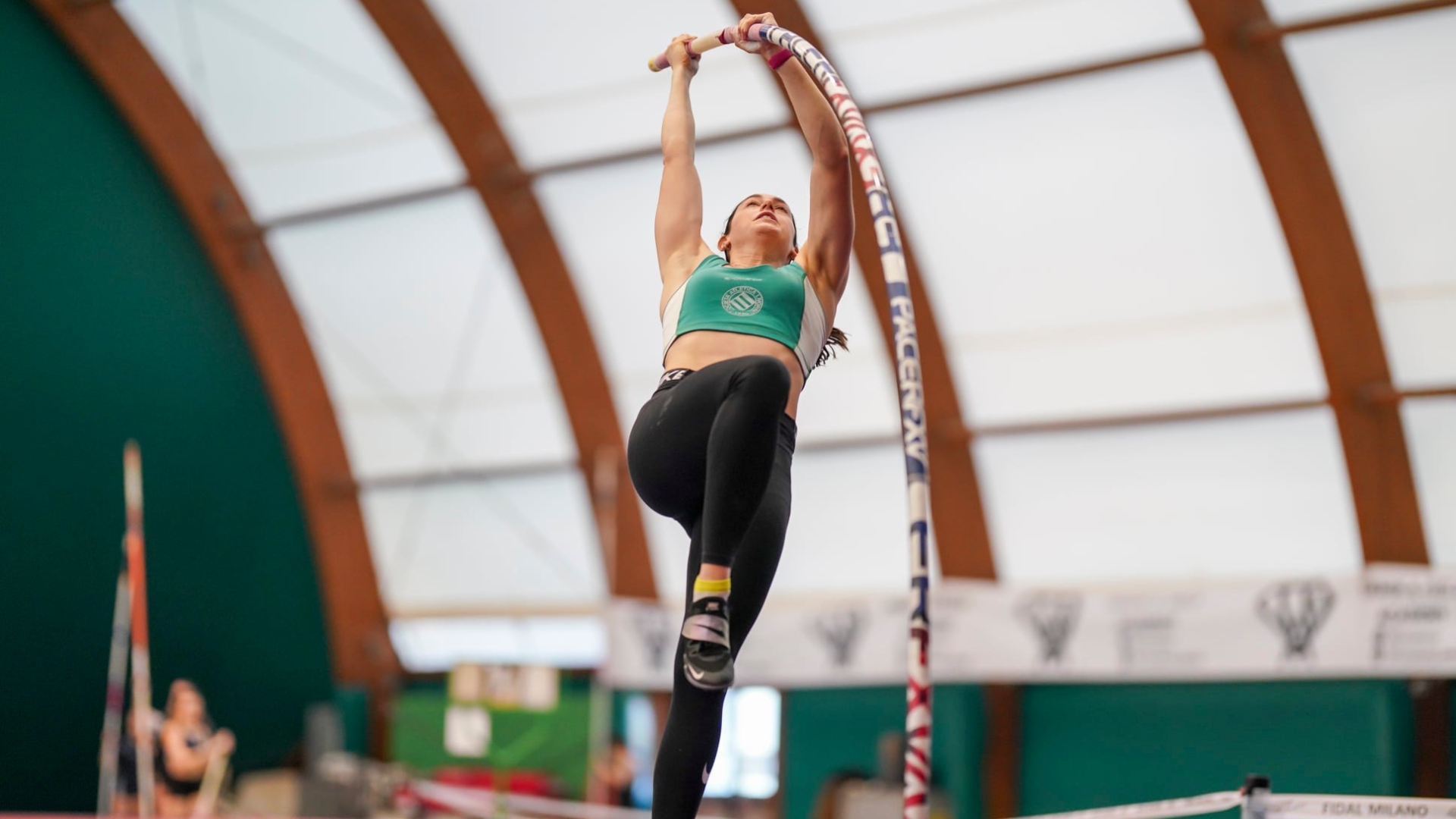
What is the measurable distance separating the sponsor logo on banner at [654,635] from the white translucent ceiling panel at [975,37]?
391 centimetres

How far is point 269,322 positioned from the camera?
38.2 ft

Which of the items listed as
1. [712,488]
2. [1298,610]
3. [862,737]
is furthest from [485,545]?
[712,488]

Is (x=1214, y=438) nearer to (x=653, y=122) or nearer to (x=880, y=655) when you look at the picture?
(x=880, y=655)

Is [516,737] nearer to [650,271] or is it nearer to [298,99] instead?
[650,271]

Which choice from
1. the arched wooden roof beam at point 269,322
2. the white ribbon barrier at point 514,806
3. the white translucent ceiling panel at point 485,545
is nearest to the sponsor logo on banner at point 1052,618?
the white ribbon barrier at point 514,806

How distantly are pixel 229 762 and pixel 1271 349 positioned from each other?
8771 millimetres

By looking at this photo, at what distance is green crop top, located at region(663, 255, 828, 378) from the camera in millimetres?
2732

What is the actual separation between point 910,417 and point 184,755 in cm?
721

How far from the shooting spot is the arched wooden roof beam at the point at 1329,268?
7809 mm

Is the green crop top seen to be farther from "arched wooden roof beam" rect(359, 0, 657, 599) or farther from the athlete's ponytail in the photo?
"arched wooden roof beam" rect(359, 0, 657, 599)

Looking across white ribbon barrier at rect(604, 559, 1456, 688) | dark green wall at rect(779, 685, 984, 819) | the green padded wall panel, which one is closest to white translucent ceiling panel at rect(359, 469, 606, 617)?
white ribbon barrier at rect(604, 559, 1456, 688)

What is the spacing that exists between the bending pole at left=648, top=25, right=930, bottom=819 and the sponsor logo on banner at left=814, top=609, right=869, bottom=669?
663cm

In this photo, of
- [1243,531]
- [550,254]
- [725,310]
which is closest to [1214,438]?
[1243,531]

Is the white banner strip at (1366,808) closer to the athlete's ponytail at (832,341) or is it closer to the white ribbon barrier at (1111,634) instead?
the athlete's ponytail at (832,341)
